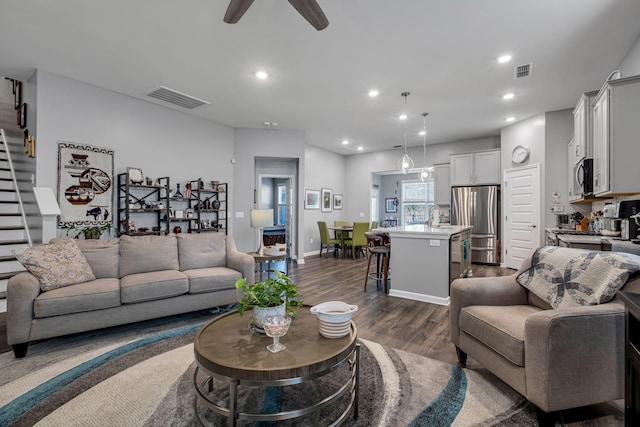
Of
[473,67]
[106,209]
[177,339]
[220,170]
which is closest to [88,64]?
[106,209]

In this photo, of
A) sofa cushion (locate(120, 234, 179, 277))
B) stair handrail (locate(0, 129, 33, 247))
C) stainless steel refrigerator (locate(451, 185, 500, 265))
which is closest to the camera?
sofa cushion (locate(120, 234, 179, 277))

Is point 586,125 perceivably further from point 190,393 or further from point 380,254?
point 190,393

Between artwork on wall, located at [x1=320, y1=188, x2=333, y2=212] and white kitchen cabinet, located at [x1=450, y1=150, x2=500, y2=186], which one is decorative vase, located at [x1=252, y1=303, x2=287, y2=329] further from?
artwork on wall, located at [x1=320, y1=188, x2=333, y2=212]

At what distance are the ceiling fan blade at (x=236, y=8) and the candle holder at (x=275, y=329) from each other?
213 cm

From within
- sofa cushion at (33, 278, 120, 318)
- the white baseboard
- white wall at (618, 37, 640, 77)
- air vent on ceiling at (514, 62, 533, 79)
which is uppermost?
air vent on ceiling at (514, 62, 533, 79)

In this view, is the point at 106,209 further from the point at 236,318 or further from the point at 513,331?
the point at 513,331

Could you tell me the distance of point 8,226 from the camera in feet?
13.7

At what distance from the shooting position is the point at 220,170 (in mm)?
5922

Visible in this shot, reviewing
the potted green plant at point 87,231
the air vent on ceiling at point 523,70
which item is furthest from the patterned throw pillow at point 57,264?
the air vent on ceiling at point 523,70

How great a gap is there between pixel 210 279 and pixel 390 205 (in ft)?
28.3

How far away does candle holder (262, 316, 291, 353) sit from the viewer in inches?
59.2

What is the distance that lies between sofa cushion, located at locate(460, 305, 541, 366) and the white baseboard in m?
1.55

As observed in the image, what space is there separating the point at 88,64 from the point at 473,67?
476 centimetres

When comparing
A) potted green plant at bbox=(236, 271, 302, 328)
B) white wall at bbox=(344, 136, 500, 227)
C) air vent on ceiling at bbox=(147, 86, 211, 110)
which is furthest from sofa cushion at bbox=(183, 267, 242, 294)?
white wall at bbox=(344, 136, 500, 227)
